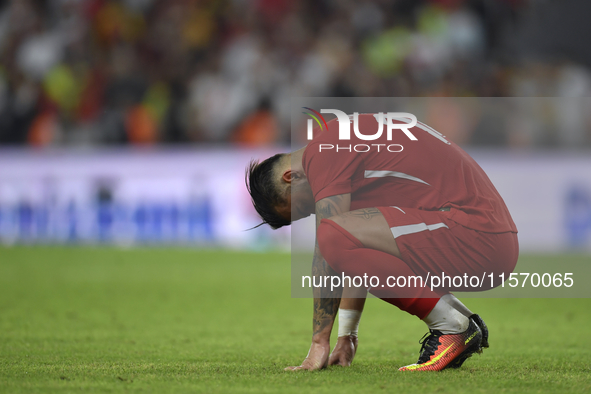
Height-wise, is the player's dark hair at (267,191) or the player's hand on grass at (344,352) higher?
the player's dark hair at (267,191)

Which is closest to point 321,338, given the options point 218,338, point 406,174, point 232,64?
point 406,174

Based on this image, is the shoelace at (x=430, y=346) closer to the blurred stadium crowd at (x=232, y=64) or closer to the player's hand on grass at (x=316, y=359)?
the player's hand on grass at (x=316, y=359)

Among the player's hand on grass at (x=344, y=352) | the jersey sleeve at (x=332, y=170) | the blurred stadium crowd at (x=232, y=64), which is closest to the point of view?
the jersey sleeve at (x=332, y=170)

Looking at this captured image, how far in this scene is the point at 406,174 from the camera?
11.3ft

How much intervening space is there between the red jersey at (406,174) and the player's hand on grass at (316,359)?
2.36 feet

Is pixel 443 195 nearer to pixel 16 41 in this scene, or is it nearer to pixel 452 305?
pixel 452 305

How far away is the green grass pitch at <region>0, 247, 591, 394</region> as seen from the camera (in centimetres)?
313

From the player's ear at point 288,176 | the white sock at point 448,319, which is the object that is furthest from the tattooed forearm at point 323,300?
the white sock at point 448,319

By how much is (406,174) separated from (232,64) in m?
9.84

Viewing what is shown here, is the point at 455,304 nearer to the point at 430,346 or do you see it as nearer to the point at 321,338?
the point at 430,346

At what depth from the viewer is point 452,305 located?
3475 millimetres

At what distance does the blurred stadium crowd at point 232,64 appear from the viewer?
11.5 m

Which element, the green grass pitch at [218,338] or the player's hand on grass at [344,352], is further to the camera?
the player's hand on grass at [344,352]

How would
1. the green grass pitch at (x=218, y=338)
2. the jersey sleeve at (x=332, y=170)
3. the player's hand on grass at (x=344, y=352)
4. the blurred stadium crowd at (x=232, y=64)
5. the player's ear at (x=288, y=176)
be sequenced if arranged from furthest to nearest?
the blurred stadium crowd at (x=232, y=64) < the player's hand on grass at (x=344, y=352) < the player's ear at (x=288, y=176) < the jersey sleeve at (x=332, y=170) < the green grass pitch at (x=218, y=338)
